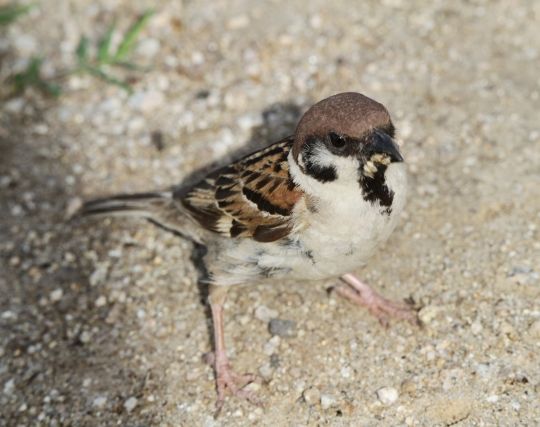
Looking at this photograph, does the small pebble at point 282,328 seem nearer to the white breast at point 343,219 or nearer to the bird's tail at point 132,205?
the white breast at point 343,219

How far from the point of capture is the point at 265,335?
4.24 metres

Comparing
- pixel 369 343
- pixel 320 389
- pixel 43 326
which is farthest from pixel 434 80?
pixel 43 326

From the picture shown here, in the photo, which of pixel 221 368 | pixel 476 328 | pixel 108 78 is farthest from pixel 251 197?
→ pixel 108 78

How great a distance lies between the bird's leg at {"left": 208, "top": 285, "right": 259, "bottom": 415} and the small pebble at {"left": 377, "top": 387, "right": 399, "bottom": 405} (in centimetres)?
65

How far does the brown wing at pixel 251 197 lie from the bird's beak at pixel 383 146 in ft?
1.57

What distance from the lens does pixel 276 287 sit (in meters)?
4.47

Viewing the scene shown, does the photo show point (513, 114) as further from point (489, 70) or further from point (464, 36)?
point (464, 36)

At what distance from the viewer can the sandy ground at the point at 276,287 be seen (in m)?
3.93

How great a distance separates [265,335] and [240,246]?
61 centimetres

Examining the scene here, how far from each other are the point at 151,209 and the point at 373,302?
153 cm

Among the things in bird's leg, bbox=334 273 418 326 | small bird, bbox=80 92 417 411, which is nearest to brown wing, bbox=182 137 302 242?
small bird, bbox=80 92 417 411

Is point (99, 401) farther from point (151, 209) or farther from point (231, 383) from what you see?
point (151, 209)

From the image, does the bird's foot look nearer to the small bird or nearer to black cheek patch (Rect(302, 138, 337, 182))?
the small bird

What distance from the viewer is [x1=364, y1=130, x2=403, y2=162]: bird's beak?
3312 millimetres
